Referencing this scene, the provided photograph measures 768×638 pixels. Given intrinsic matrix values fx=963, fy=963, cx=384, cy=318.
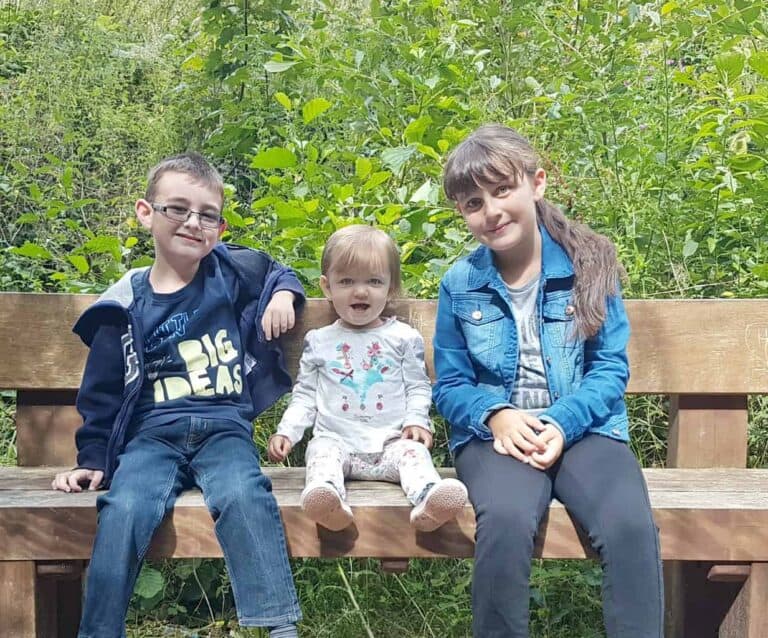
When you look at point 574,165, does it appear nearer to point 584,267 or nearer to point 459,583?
point 584,267

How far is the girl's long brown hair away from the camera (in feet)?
8.34

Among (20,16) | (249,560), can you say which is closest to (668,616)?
(249,560)

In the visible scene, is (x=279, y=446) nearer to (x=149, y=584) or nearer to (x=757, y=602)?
(x=149, y=584)

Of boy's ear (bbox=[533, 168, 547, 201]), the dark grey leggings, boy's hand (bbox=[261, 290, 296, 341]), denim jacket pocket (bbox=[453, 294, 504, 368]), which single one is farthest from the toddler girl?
boy's ear (bbox=[533, 168, 547, 201])

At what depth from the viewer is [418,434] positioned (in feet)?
8.66

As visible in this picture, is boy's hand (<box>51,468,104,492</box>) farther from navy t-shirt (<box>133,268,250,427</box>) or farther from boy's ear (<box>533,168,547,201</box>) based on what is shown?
boy's ear (<box>533,168,547,201</box>)

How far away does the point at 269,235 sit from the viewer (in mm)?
3576

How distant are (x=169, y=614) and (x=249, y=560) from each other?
4.06ft

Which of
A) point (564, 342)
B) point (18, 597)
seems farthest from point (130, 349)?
point (564, 342)

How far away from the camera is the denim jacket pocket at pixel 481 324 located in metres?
2.59

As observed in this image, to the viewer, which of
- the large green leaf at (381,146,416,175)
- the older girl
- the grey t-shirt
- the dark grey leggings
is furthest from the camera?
the large green leaf at (381,146,416,175)

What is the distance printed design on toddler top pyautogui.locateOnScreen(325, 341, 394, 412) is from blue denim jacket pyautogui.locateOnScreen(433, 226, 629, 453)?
167 millimetres

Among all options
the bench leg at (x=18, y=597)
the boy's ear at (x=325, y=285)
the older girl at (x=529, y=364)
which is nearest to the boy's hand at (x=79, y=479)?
the bench leg at (x=18, y=597)

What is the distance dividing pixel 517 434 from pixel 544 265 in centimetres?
50
